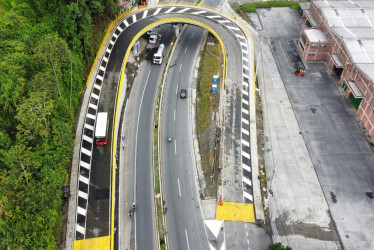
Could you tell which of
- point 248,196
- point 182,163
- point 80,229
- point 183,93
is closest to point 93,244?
point 80,229

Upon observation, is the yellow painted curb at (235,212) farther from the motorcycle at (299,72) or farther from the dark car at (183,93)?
the motorcycle at (299,72)

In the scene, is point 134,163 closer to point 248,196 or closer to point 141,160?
point 141,160

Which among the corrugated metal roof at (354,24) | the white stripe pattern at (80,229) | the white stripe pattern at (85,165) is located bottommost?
the white stripe pattern at (80,229)

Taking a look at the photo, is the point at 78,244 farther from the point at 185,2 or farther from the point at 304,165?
the point at 185,2

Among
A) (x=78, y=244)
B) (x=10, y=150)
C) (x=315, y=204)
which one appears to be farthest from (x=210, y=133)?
(x=10, y=150)

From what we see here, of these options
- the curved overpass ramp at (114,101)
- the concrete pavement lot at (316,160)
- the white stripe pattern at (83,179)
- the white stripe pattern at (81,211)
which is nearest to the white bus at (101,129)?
the curved overpass ramp at (114,101)
